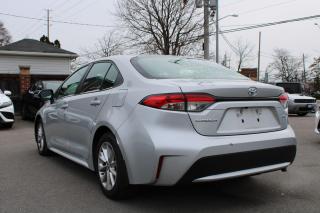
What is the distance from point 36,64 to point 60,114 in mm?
17852

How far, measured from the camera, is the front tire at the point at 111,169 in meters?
4.23

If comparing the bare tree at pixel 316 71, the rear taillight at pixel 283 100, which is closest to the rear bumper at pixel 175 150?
the rear taillight at pixel 283 100

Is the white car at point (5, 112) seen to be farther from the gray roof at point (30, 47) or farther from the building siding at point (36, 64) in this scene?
the gray roof at point (30, 47)

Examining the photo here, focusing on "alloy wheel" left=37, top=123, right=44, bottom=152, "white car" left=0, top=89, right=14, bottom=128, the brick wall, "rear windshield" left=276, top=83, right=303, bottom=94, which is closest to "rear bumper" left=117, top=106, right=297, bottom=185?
"alloy wheel" left=37, top=123, right=44, bottom=152

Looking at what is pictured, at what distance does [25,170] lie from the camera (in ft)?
19.9

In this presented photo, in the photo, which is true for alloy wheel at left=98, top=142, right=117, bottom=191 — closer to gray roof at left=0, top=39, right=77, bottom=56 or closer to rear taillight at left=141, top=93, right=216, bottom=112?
rear taillight at left=141, top=93, right=216, bottom=112

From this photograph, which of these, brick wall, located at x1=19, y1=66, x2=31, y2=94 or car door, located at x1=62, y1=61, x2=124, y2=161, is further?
brick wall, located at x1=19, y1=66, x2=31, y2=94

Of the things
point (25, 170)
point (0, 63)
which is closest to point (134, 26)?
point (0, 63)

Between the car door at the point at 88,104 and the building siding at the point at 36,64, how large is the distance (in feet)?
57.6

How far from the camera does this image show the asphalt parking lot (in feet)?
14.0

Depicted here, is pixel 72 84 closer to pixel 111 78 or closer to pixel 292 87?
pixel 111 78

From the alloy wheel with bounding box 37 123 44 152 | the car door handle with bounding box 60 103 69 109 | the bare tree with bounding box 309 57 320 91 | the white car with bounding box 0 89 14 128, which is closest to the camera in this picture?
the car door handle with bounding box 60 103 69 109

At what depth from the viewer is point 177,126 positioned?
387cm

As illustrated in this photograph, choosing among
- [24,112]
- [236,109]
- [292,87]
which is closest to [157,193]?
[236,109]
